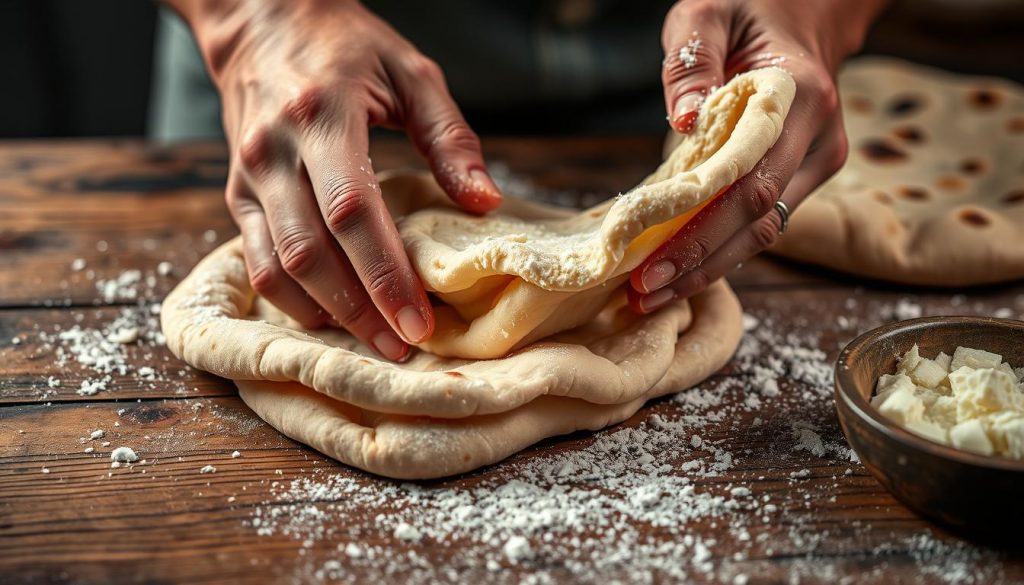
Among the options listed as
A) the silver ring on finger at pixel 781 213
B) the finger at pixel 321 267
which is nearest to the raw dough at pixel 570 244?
the finger at pixel 321 267

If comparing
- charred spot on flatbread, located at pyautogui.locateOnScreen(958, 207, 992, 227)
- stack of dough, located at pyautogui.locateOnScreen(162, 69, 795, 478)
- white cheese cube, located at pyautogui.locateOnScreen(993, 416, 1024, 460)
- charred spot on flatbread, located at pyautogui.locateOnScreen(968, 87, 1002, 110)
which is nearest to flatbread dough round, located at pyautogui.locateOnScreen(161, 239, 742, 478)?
stack of dough, located at pyautogui.locateOnScreen(162, 69, 795, 478)

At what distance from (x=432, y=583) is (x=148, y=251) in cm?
147

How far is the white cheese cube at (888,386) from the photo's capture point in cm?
140

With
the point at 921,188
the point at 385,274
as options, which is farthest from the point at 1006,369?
the point at 921,188

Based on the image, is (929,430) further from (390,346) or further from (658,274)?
(390,346)

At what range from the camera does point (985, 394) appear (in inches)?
52.3

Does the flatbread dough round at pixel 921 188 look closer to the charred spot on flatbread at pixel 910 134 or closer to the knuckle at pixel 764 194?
the charred spot on flatbread at pixel 910 134

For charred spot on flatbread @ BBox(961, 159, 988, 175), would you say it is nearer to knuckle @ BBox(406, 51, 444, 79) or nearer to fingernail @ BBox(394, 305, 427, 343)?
knuckle @ BBox(406, 51, 444, 79)

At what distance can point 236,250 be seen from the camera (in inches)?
77.9

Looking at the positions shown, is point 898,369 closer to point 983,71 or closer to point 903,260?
point 903,260

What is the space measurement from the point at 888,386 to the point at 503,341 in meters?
0.63

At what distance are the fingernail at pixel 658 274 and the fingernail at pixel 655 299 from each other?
10 cm

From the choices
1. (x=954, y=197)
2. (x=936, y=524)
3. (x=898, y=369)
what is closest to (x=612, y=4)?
(x=954, y=197)

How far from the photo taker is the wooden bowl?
120cm
